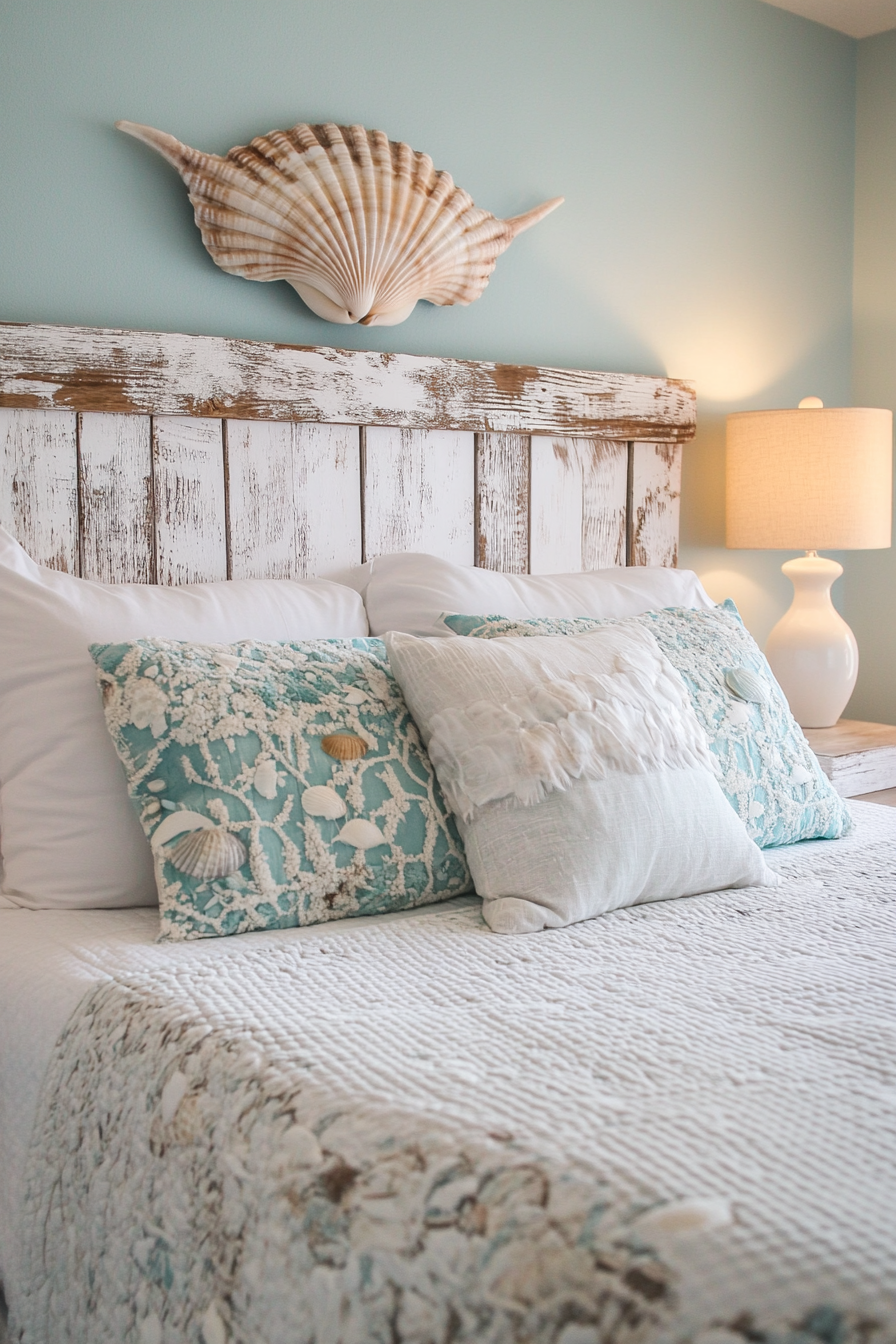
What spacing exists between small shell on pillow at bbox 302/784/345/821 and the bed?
0.13 metres

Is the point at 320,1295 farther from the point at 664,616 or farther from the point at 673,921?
the point at 664,616

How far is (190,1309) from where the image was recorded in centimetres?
87

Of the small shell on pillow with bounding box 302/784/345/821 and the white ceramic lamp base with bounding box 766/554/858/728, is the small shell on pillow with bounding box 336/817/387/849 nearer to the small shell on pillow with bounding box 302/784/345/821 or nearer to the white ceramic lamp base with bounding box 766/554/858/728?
the small shell on pillow with bounding box 302/784/345/821

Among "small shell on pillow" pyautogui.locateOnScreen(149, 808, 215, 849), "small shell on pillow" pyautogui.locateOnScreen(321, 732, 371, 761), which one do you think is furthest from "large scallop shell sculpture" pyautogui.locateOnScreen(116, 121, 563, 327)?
"small shell on pillow" pyautogui.locateOnScreen(149, 808, 215, 849)

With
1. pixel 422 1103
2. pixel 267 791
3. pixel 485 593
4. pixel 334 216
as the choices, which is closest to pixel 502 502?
pixel 485 593

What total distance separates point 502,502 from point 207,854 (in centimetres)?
120

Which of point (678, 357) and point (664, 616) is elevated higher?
point (678, 357)

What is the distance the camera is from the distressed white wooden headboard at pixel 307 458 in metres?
1.73

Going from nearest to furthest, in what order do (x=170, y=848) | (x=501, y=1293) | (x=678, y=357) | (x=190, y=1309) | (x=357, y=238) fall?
(x=501, y=1293) → (x=190, y=1309) → (x=170, y=848) → (x=357, y=238) → (x=678, y=357)

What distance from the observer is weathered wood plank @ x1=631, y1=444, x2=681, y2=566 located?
247 centimetres

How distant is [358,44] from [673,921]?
1683mm

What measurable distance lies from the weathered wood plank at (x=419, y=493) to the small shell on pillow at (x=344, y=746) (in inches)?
29.4

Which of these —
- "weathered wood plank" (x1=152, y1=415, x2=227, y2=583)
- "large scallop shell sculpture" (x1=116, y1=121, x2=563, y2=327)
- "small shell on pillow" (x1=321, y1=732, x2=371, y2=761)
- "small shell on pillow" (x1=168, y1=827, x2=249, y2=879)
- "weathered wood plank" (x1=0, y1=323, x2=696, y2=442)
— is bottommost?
"small shell on pillow" (x1=168, y1=827, x2=249, y2=879)

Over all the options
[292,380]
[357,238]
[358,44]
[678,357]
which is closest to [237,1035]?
[292,380]
